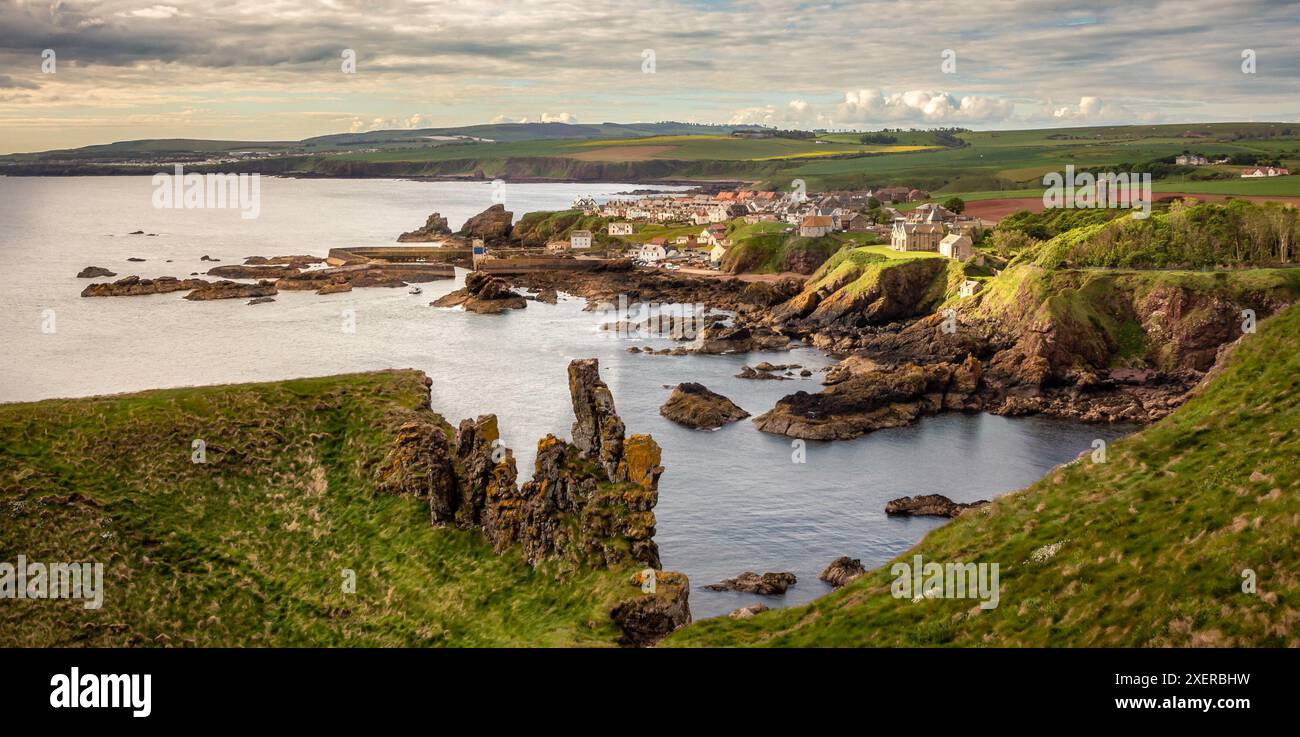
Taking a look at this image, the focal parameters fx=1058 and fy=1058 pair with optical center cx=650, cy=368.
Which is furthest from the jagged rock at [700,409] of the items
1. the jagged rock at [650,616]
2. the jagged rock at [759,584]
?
the jagged rock at [650,616]

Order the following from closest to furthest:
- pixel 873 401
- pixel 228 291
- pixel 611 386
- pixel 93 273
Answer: pixel 873 401 → pixel 611 386 → pixel 228 291 → pixel 93 273

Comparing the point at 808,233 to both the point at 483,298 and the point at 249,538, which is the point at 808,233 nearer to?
the point at 483,298

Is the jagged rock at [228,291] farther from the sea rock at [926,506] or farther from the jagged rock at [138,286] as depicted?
the sea rock at [926,506]

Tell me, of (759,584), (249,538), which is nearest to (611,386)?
(759,584)

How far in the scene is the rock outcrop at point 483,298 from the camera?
12400cm

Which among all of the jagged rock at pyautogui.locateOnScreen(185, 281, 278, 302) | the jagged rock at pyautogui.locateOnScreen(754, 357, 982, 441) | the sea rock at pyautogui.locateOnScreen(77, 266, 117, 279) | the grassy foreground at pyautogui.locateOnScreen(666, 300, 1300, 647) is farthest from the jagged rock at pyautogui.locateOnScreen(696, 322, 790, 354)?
the sea rock at pyautogui.locateOnScreen(77, 266, 117, 279)

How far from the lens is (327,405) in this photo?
47750mm

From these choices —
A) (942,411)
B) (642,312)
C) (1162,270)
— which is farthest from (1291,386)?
(642,312)

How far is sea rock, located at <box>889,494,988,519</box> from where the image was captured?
5653 cm

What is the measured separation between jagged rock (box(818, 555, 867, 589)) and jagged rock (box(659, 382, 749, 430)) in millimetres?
25297

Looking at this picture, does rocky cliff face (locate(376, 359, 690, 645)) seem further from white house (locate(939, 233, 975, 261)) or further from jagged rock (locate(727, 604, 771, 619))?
white house (locate(939, 233, 975, 261))

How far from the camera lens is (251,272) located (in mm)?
149125

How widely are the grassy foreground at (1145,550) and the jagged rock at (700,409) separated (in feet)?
140

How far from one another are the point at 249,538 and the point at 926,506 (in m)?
34.9
